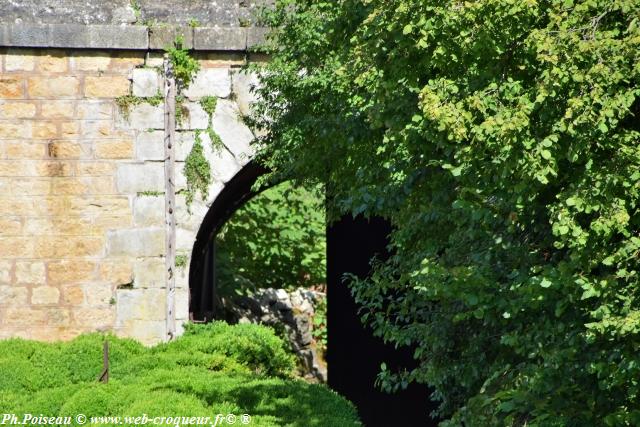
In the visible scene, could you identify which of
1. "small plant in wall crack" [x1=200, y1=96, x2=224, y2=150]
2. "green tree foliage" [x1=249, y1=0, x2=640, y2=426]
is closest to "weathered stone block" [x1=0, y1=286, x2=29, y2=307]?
"small plant in wall crack" [x1=200, y1=96, x2=224, y2=150]

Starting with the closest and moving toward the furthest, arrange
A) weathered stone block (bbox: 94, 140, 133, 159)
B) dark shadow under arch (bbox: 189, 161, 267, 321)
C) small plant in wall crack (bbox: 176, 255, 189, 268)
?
weathered stone block (bbox: 94, 140, 133, 159), small plant in wall crack (bbox: 176, 255, 189, 268), dark shadow under arch (bbox: 189, 161, 267, 321)

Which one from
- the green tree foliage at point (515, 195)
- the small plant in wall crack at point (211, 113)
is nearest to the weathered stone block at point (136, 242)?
the small plant in wall crack at point (211, 113)

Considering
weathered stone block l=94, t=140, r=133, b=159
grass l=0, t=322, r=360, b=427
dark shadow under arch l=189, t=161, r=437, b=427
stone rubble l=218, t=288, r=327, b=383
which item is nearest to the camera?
grass l=0, t=322, r=360, b=427

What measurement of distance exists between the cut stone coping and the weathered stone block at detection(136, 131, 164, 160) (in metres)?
0.71

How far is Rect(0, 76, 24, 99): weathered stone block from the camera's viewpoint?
→ 945 centimetres

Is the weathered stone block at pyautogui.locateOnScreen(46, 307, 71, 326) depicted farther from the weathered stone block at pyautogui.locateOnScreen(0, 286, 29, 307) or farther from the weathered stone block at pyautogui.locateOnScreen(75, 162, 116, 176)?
the weathered stone block at pyautogui.locateOnScreen(75, 162, 116, 176)

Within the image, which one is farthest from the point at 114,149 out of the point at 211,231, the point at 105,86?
the point at 211,231

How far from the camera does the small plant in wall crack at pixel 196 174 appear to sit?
9.62 metres

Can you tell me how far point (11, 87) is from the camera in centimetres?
947

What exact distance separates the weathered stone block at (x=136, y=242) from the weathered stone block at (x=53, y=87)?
120cm

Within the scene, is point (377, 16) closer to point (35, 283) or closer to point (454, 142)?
point (454, 142)

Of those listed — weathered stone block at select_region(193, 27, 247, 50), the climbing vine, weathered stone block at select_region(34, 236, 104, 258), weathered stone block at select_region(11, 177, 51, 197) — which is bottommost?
weathered stone block at select_region(34, 236, 104, 258)

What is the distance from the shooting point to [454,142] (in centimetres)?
539

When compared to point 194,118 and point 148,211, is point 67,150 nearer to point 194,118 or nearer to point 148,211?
point 148,211
